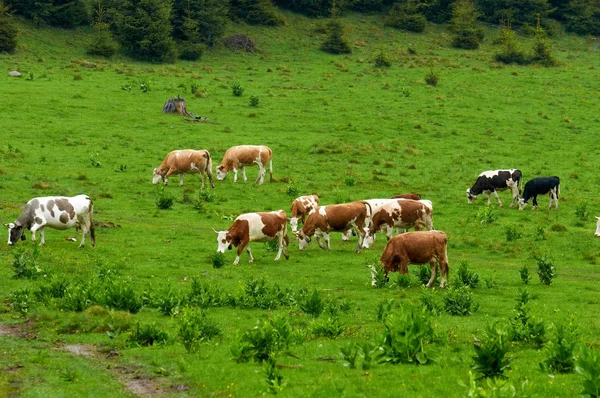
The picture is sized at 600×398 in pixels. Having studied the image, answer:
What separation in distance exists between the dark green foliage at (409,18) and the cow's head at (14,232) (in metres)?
73.5

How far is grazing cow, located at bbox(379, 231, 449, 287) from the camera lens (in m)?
25.7

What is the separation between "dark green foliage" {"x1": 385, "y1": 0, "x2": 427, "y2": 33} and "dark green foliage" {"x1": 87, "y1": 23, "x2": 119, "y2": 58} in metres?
34.4

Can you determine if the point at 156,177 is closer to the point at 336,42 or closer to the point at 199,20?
the point at 199,20

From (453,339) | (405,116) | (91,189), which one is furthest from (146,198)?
(405,116)

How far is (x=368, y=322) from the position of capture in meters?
21.6

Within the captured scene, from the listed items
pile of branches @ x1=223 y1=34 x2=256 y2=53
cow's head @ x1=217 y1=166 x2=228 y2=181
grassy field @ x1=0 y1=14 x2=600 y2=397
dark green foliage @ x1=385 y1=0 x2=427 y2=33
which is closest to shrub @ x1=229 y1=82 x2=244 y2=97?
grassy field @ x1=0 y1=14 x2=600 y2=397

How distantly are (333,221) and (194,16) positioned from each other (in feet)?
181

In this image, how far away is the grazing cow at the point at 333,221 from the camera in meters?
32.0

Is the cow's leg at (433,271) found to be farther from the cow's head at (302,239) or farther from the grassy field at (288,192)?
the cow's head at (302,239)

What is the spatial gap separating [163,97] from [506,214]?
99.6 feet

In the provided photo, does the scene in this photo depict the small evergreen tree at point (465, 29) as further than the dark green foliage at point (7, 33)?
Yes

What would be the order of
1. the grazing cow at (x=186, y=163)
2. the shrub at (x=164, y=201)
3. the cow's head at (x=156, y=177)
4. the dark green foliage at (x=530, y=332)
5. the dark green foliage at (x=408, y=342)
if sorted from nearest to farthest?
the dark green foliage at (x=408, y=342) < the dark green foliage at (x=530, y=332) < the shrub at (x=164, y=201) < the cow's head at (x=156, y=177) < the grazing cow at (x=186, y=163)

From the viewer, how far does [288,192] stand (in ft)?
136

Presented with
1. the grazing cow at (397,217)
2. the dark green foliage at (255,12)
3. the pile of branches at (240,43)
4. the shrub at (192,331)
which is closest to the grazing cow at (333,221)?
the grazing cow at (397,217)
